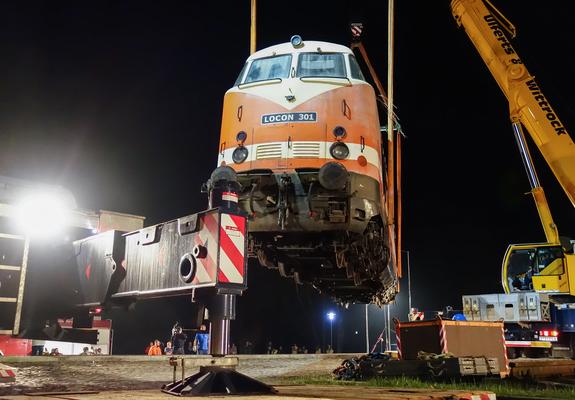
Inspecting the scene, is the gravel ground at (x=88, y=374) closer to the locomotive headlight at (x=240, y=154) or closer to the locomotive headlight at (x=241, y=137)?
the locomotive headlight at (x=240, y=154)

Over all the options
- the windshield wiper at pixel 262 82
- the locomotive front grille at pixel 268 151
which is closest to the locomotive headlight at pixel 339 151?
the locomotive front grille at pixel 268 151

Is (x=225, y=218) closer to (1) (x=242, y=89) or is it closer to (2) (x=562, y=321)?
(1) (x=242, y=89)

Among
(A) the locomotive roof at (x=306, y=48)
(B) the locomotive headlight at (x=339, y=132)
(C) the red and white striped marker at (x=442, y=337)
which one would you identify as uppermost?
(A) the locomotive roof at (x=306, y=48)

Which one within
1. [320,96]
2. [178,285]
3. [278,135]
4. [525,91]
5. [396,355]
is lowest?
[396,355]

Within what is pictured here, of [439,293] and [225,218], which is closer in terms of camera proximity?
[225,218]

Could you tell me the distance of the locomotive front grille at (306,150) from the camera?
671 centimetres

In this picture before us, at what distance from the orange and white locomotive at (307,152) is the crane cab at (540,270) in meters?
8.28

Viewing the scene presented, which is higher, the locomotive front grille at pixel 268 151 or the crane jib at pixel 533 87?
the crane jib at pixel 533 87

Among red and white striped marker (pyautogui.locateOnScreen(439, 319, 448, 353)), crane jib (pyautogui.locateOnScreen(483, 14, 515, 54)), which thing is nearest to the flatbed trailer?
red and white striped marker (pyautogui.locateOnScreen(439, 319, 448, 353))

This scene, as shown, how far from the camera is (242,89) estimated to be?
7.43 metres

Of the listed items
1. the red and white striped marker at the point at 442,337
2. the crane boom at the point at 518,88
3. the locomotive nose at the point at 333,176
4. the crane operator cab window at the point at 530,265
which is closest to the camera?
the locomotive nose at the point at 333,176

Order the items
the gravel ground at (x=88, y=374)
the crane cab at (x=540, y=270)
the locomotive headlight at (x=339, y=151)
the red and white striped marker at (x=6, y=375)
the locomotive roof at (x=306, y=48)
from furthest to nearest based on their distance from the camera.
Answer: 1. the crane cab at (x=540, y=270)
2. the locomotive roof at (x=306, y=48)
3. the locomotive headlight at (x=339, y=151)
4. the gravel ground at (x=88, y=374)
5. the red and white striped marker at (x=6, y=375)

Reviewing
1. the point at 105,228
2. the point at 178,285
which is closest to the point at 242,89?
the point at 105,228

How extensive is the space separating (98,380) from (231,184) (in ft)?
10.5
